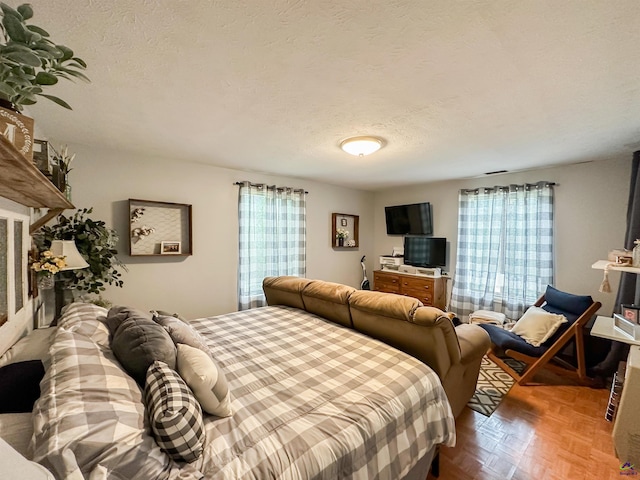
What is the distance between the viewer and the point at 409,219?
4.77 meters

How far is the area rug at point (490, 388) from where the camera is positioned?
2.26 meters

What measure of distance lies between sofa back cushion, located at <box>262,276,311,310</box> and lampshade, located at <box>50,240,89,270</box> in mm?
1606

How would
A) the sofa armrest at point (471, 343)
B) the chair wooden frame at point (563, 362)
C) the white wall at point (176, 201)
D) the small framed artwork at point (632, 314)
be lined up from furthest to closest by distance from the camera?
1. the white wall at point (176, 201)
2. the chair wooden frame at point (563, 362)
3. the small framed artwork at point (632, 314)
4. the sofa armrest at point (471, 343)

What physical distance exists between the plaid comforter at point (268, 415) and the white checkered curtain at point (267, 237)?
6.17 feet

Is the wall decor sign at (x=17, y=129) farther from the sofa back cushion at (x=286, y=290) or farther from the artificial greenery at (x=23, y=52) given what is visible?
the sofa back cushion at (x=286, y=290)

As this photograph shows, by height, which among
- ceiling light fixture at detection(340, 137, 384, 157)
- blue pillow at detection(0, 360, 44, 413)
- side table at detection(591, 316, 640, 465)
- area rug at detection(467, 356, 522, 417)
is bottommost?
area rug at detection(467, 356, 522, 417)

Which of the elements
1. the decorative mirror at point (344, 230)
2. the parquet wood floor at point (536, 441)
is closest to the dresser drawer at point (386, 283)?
the decorative mirror at point (344, 230)

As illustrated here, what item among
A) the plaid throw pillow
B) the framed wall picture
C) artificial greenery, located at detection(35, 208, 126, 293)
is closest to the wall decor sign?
the plaid throw pillow

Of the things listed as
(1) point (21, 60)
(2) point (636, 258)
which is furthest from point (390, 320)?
(2) point (636, 258)

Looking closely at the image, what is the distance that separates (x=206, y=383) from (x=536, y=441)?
7.58 feet

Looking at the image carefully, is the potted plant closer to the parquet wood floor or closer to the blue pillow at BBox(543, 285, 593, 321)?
the parquet wood floor

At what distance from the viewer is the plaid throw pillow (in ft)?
2.85

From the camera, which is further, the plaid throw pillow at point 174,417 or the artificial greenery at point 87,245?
the artificial greenery at point 87,245

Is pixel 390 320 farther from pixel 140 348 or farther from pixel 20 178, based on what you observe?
pixel 20 178
